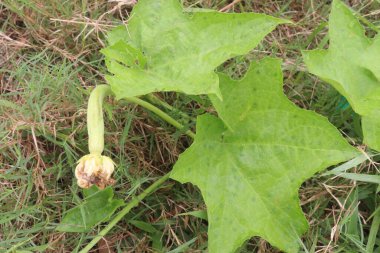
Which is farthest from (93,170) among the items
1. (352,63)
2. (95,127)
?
(352,63)

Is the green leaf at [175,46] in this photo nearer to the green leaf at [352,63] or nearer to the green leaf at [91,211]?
the green leaf at [352,63]

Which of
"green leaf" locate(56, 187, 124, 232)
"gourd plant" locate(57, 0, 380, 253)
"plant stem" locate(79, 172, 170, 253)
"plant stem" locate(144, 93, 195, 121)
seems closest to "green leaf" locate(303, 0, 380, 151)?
"gourd plant" locate(57, 0, 380, 253)

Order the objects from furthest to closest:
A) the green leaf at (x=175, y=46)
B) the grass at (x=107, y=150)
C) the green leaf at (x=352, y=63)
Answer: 1. the grass at (x=107, y=150)
2. the green leaf at (x=352, y=63)
3. the green leaf at (x=175, y=46)

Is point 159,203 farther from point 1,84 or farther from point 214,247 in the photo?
point 1,84

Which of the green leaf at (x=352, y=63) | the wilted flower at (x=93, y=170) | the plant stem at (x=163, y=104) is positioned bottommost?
the plant stem at (x=163, y=104)

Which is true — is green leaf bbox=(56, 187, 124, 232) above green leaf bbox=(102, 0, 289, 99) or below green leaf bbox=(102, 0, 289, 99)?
below

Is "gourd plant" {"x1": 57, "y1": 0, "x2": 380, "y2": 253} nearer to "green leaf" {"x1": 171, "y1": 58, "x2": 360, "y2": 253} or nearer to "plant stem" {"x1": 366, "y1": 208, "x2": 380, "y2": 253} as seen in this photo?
"green leaf" {"x1": 171, "y1": 58, "x2": 360, "y2": 253}

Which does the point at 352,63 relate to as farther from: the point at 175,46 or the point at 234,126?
the point at 175,46

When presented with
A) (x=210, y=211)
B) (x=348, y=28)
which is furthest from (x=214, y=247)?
(x=348, y=28)

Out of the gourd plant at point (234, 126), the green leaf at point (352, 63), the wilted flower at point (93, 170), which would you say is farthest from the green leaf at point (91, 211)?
the green leaf at point (352, 63)
